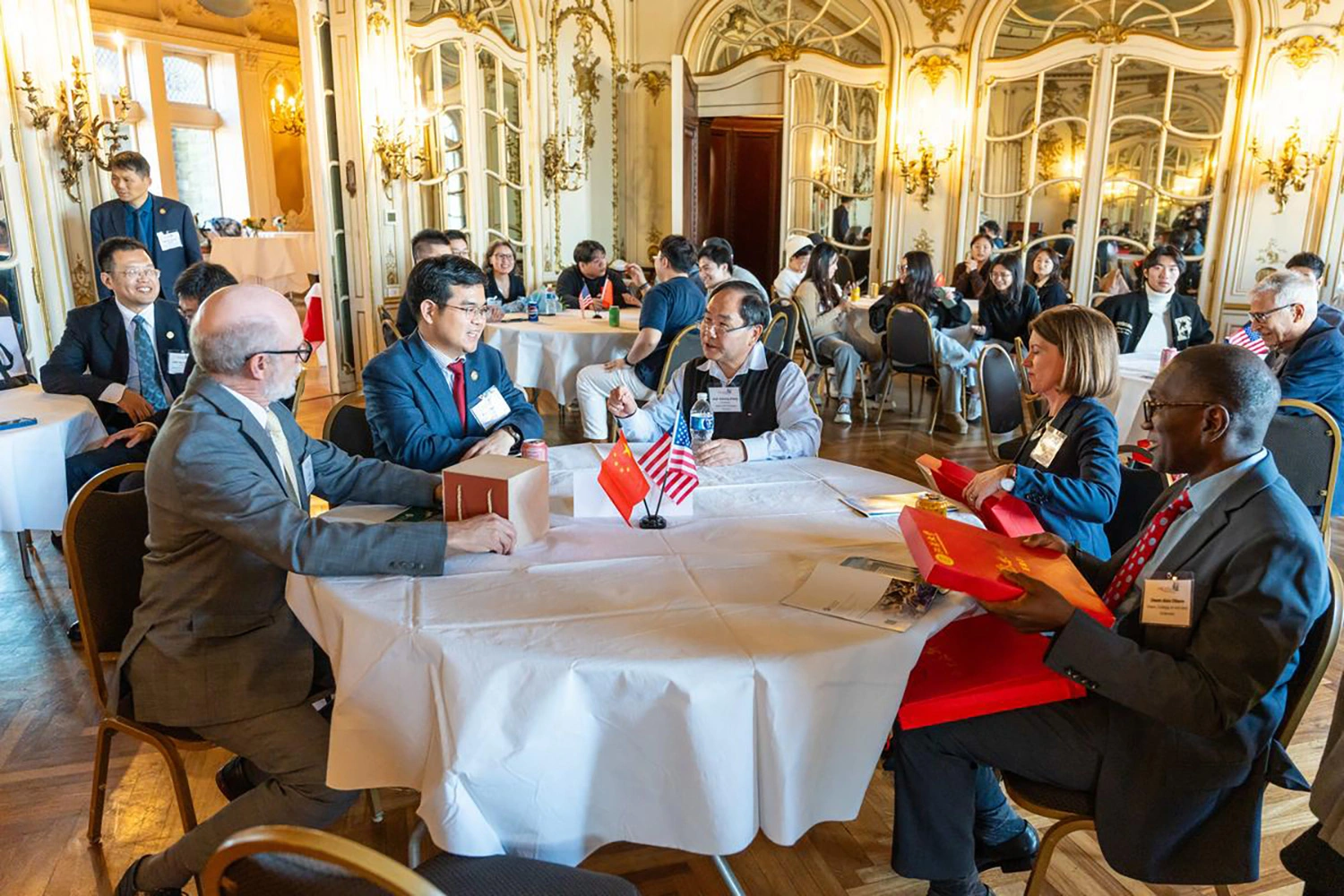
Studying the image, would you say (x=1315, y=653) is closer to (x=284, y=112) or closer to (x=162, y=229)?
(x=162, y=229)

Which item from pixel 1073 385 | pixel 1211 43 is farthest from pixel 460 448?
pixel 1211 43

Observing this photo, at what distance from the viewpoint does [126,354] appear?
3523mm

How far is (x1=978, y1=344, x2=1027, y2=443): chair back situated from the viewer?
373 centimetres

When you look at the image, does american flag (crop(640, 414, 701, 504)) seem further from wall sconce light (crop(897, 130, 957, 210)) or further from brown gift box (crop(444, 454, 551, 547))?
wall sconce light (crop(897, 130, 957, 210))

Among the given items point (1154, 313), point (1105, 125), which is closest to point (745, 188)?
point (1105, 125)

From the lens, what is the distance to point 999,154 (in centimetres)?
942

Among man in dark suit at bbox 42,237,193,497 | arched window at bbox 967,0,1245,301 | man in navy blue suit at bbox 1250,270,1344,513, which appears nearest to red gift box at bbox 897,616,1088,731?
man in navy blue suit at bbox 1250,270,1344,513

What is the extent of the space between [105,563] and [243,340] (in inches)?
22.7

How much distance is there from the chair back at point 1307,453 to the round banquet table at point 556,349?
3445 millimetres

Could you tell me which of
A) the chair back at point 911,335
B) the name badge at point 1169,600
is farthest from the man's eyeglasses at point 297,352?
the chair back at point 911,335

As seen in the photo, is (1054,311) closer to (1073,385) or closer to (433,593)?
(1073,385)

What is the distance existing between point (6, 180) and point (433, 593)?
5.25 meters

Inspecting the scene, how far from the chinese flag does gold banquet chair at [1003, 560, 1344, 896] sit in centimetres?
89

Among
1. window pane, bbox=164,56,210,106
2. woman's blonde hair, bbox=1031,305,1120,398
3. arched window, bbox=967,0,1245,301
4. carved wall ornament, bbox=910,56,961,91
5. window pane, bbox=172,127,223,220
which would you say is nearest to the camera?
woman's blonde hair, bbox=1031,305,1120,398
